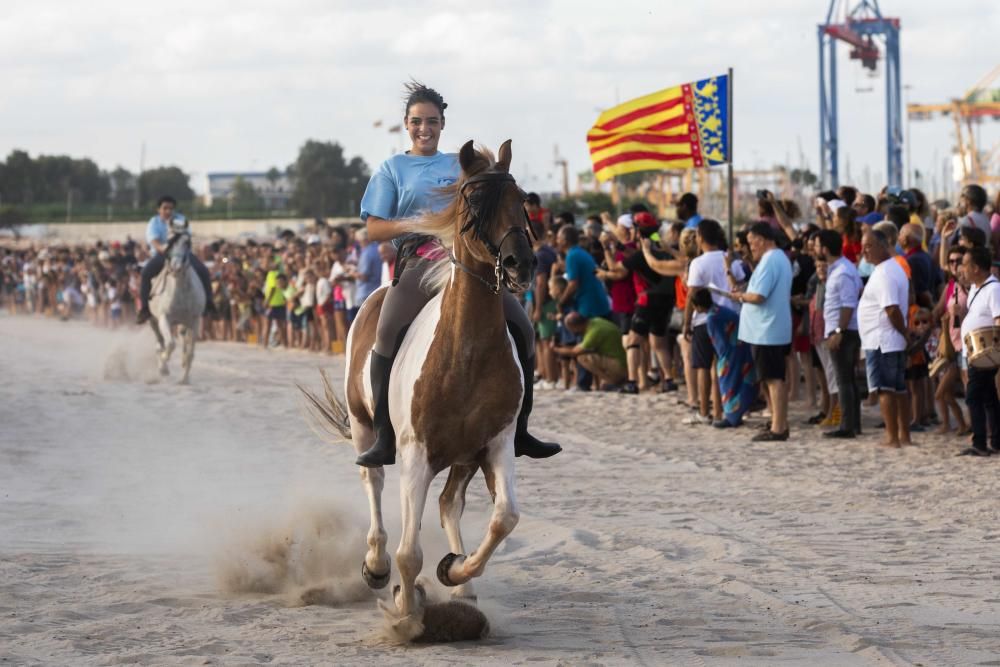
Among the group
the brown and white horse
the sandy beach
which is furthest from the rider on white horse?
the brown and white horse

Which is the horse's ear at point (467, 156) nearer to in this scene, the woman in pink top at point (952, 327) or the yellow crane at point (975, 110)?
the woman in pink top at point (952, 327)

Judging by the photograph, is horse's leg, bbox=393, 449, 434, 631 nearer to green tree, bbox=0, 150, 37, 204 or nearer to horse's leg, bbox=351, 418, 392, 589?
horse's leg, bbox=351, 418, 392, 589

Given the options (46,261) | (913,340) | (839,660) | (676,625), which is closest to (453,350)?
(676,625)

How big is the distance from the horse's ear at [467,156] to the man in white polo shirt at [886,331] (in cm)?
741

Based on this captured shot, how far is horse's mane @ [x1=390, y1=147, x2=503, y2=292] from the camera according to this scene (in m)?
6.28

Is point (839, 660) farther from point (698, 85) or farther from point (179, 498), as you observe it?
point (698, 85)

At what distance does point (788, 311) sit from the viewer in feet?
46.0

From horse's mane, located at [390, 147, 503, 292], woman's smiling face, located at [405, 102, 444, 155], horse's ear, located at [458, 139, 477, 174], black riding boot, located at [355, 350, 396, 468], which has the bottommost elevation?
black riding boot, located at [355, 350, 396, 468]

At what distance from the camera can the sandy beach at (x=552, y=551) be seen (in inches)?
254

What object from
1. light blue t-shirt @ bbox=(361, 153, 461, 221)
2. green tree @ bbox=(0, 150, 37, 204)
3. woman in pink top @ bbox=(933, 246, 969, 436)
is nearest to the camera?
light blue t-shirt @ bbox=(361, 153, 461, 221)

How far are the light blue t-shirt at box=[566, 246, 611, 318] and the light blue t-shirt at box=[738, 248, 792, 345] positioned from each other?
432 cm

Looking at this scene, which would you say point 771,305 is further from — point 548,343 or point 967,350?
point 548,343

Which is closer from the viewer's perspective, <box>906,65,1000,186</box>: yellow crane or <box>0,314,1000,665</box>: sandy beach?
<box>0,314,1000,665</box>: sandy beach

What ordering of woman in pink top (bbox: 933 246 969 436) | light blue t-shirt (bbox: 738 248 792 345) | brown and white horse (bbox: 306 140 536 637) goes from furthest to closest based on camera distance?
light blue t-shirt (bbox: 738 248 792 345) < woman in pink top (bbox: 933 246 969 436) < brown and white horse (bbox: 306 140 536 637)
